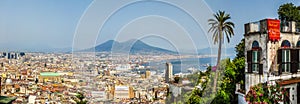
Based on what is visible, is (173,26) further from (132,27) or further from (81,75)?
(81,75)

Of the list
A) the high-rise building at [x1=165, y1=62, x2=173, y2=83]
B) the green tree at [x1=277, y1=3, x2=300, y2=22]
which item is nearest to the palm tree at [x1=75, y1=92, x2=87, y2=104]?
the high-rise building at [x1=165, y1=62, x2=173, y2=83]

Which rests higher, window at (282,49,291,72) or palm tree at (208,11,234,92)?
palm tree at (208,11,234,92)

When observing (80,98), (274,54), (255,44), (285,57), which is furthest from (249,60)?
(80,98)

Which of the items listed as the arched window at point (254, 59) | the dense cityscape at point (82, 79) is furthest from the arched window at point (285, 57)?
the dense cityscape at point (82, 79)

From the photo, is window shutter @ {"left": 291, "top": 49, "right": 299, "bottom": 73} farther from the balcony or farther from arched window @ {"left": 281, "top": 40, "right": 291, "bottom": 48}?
the balcony

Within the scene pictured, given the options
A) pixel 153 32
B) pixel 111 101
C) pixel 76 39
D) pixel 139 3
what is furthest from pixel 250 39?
pixel 76 39

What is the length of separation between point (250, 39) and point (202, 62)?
1.63 m

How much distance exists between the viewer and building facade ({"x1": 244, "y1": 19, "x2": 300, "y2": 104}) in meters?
5.66

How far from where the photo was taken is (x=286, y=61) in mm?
5836

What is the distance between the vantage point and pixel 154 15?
20.1 feet

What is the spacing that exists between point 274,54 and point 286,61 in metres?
0.38

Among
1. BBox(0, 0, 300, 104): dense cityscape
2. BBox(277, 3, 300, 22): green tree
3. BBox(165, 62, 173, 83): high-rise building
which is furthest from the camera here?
BBox(277, 3, 300, 22): green tree

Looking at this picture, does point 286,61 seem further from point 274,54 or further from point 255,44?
point 255,44

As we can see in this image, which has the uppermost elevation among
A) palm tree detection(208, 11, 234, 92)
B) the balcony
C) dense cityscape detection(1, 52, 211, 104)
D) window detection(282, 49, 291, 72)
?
palm tree detection(208, 11, 234, 92)
